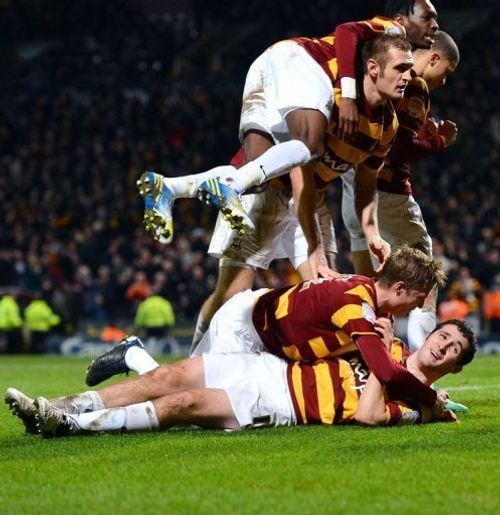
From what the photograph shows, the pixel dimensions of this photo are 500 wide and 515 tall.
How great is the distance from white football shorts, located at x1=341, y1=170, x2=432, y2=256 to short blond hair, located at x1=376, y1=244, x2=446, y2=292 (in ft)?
7.02

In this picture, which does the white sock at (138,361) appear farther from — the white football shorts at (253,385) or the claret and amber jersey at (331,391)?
the claret and amber jersey at (331,391)

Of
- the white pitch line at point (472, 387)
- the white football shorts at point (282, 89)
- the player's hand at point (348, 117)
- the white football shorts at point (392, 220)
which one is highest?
the white football shorts at point (282, 89)

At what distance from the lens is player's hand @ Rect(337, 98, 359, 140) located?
24.7 ft

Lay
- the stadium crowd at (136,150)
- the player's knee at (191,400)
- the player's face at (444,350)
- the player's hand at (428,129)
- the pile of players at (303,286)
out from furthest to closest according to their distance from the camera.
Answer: the stadium crowd at (136,150) → the player's hand at (428,129) → the player's face at (444,350) → the pile of players at (303,286) → the player's knee at (191,400)

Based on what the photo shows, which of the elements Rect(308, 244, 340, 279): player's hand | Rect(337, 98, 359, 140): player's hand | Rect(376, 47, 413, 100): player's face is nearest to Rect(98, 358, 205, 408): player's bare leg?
Rect(308, 244, 340, 279): player's hand

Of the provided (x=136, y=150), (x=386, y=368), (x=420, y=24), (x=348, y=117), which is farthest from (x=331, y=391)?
(x=136, y=150)

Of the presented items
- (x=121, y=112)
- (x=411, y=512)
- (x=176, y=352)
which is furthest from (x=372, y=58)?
(x=121, y=112)

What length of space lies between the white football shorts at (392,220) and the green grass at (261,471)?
217 centimetres

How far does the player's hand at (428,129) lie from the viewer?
362 inches

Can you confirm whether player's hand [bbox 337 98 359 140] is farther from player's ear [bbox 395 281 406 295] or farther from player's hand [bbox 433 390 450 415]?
player's hand [bbox 433 390 450 415]

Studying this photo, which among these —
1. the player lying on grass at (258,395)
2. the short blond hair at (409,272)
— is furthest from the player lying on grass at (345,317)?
the player lying on grass at (258,395)

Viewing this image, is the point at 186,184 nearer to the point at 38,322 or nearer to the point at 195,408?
the point at 195,408

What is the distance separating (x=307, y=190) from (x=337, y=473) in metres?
2.85

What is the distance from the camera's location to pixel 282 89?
775cm
